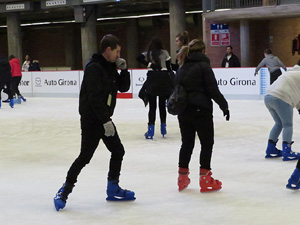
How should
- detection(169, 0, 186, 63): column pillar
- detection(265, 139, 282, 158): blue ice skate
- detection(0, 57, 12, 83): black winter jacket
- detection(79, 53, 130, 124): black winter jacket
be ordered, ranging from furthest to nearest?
1. detection(169, 0, 186, 63): column pillar
2. detection(0, 57, 12, 83): black winter jacket
3. detection(265, 139, 282, 158): blue ice skate
4. detection(79, 53, 130, 124): black winter jacket

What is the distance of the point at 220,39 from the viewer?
24781 millimetres

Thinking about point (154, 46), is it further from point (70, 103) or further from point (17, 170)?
point (70, 103)

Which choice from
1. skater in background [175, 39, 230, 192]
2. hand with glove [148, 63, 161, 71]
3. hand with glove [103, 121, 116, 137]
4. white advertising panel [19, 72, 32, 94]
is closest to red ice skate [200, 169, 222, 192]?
skater in background [175, 39, 230, 192]

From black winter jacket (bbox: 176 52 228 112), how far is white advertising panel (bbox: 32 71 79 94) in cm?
1569

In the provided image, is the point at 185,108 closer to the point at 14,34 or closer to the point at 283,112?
the point at 283,112

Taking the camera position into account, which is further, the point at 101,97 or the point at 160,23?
the point at 160,23

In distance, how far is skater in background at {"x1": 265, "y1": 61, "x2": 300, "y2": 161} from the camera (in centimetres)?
664

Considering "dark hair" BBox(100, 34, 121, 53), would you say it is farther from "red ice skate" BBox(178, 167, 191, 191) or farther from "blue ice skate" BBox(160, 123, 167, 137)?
"blue ice skate" BBox(160, 123, 167, 137)

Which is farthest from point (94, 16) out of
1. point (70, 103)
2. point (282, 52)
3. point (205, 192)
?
point (205, 192)

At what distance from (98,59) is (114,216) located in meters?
1.31

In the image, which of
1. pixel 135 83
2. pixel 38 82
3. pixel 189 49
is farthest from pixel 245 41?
pixel 189 49

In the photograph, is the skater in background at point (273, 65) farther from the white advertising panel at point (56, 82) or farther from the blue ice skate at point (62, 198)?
the blue ice skate at point (62, 198)

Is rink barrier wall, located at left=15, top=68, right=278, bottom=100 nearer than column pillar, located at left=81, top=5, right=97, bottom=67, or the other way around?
rink barrier wall, located at left=15, top=68, right=278, bottom=100

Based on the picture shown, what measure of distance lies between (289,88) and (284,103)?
10.4 inches
